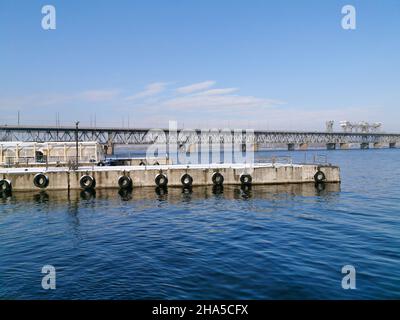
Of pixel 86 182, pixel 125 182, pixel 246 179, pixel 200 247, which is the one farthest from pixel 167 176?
pixel 200 247

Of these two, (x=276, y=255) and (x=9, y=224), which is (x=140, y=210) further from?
(x=276, y=255)

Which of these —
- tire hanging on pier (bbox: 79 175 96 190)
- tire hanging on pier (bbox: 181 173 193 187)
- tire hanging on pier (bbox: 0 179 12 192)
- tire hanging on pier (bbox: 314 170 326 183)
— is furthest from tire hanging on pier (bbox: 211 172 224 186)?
tire hanging on pier (bbox: 0 179 12 192)

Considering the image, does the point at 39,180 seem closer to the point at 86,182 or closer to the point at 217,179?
the point at 86,182

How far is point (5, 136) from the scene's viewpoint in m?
144

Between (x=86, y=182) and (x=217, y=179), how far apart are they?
16.4m

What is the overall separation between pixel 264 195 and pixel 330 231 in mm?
14632

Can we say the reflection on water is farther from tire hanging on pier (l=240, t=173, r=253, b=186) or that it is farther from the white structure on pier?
the white structure on pier

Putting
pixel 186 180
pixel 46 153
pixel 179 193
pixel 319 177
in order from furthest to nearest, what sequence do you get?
pixel 46 153
pixel 319 177
pixel 186 180
pixel 179 193

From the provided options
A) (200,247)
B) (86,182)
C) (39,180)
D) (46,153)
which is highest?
(46,153)

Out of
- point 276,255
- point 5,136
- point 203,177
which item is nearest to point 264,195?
point 203,177

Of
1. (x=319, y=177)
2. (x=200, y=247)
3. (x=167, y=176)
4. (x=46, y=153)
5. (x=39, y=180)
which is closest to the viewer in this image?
(x=200, y=247)

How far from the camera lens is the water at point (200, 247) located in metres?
12.4

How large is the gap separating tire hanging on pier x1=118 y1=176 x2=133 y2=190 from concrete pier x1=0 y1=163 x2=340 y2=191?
0.12 m

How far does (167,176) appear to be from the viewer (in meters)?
40.8
